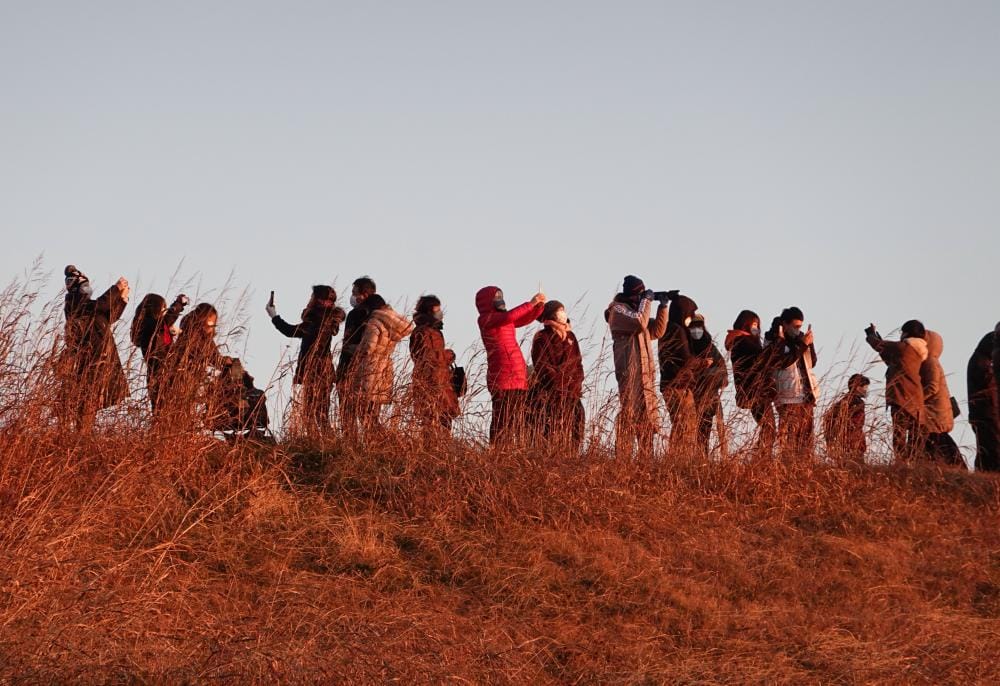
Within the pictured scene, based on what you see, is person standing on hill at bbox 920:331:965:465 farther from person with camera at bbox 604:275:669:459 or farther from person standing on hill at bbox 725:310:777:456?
person with camera at bbox 604:275:669:459

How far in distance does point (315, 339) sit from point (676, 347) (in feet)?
9.83

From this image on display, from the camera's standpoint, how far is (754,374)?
11523 mm

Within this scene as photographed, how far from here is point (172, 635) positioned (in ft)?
22.3

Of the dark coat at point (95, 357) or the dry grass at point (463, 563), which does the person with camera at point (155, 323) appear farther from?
the dry grass at point (463, 563)

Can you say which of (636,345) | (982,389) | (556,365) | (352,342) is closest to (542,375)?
(556,365)

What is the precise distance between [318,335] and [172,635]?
4201 millimetres

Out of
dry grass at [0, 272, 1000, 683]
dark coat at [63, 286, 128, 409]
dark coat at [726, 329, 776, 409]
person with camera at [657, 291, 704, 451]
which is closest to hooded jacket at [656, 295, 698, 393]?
person with camera at [657, 291, 704, 451]

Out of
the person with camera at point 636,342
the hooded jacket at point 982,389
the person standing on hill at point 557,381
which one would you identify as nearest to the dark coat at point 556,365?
the person standing on hill at point 557,381

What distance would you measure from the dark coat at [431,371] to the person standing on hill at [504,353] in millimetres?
→ 343

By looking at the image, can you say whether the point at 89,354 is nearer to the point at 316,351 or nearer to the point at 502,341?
the point at 316,351

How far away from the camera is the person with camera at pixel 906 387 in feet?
38.1

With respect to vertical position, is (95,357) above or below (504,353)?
below

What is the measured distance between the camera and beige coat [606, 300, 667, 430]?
35.8 feet

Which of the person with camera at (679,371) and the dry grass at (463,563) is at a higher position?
the person with camera at (679,371)
